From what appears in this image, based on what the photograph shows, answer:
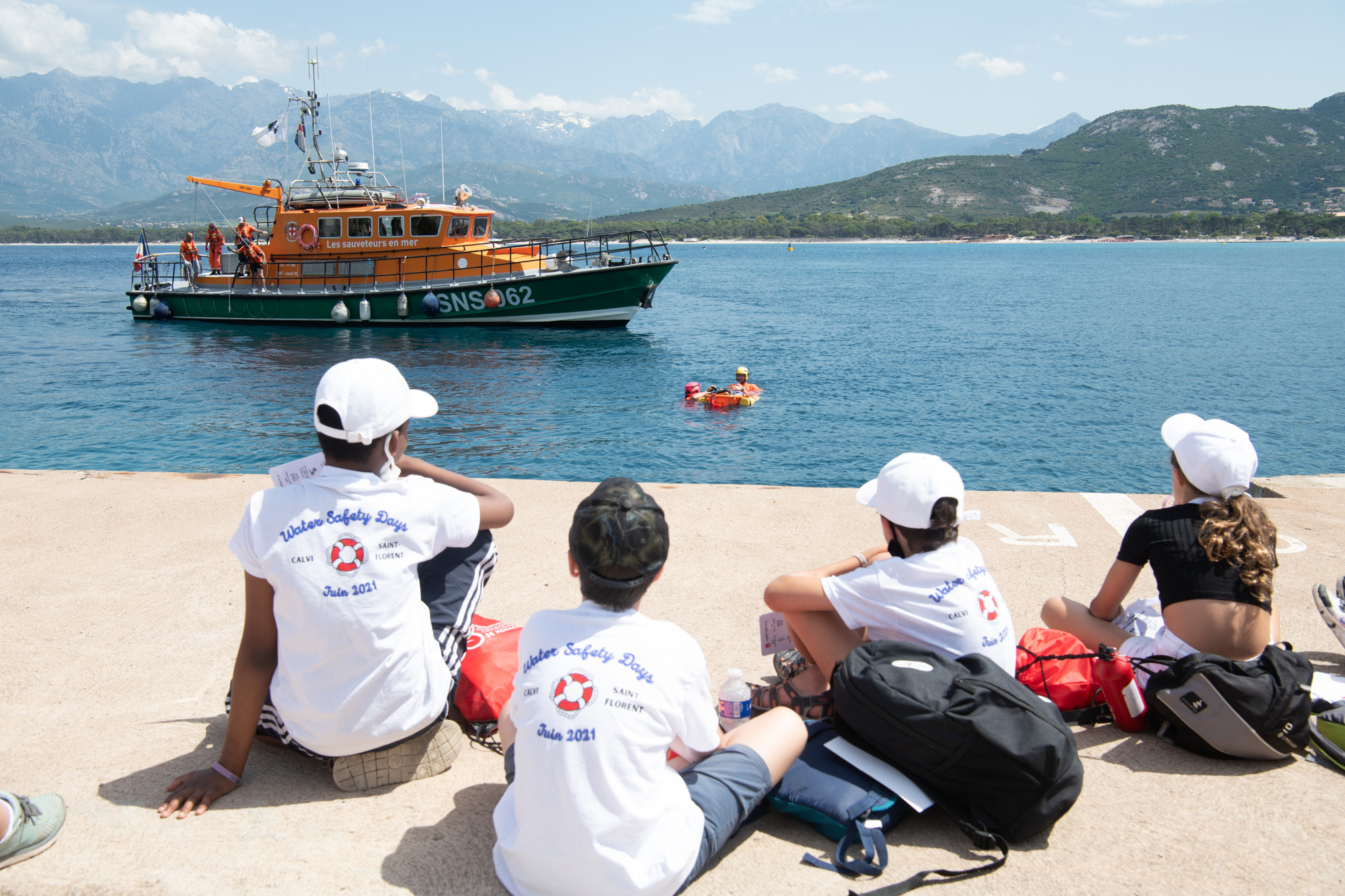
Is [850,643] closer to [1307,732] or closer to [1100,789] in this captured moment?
[1100,789]

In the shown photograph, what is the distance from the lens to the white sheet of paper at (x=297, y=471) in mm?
2430

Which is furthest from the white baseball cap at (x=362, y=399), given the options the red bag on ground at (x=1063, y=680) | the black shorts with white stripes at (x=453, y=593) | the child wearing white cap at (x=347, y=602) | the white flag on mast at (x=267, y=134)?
the white flag on mast at (x=267, y=134)

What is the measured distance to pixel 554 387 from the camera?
17781 mm

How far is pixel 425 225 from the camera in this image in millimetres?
22062

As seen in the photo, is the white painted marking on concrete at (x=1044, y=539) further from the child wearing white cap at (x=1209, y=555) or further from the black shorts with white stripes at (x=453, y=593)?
the black shorts with white stripes at (x=453, y=593)

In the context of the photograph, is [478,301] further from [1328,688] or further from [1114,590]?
[1328,688]

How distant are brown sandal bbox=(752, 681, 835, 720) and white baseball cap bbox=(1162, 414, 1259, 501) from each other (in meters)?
1.47

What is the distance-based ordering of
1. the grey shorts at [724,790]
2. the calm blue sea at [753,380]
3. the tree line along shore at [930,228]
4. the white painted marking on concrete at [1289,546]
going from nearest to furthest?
the grey shorts at [724,790] → the white painted marking on concrete at [1289,546] → the calm blue sea at [753,380] → the tree line along shore at [930,228]

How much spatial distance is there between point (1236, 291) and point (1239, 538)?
5095cm

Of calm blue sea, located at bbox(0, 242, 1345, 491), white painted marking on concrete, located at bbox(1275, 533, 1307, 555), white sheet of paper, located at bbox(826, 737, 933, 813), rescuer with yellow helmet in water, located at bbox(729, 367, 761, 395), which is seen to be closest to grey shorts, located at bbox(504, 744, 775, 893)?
white sheet of paper, located at bbox(826, 737, 933, 813)

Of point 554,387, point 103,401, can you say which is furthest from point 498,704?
point 103,401

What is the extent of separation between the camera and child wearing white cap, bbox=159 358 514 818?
2250mm

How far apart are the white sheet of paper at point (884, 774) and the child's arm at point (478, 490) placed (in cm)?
121

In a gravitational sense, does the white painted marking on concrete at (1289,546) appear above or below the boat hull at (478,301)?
below
